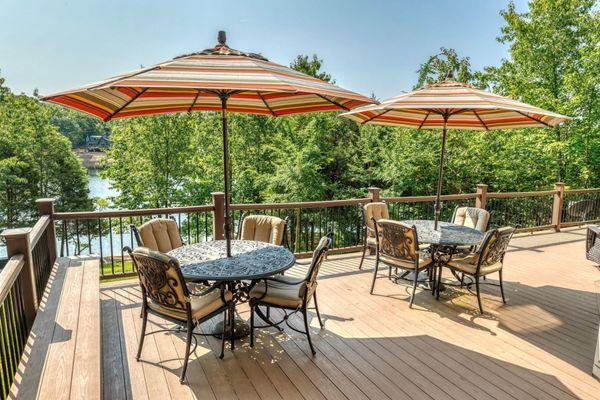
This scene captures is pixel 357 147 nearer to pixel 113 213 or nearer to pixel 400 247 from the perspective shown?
pixel 400 247

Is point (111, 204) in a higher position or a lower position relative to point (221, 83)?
lower

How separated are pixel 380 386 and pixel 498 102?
2976 mm

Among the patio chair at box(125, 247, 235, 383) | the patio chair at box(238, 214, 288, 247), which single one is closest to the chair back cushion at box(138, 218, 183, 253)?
the patio chair at box(238, 214, 288, 247)

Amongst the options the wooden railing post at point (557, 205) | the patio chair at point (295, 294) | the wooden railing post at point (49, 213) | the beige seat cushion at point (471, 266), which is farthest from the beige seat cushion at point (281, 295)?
the wooden railing post at point (557, 205)

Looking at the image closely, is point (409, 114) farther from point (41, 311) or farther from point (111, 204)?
point (111, 204)

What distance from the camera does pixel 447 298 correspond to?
167 inches

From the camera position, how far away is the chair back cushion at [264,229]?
404 cm

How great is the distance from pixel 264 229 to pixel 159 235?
1156mm

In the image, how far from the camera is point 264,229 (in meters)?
4.13

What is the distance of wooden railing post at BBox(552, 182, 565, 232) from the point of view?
Result: 7.56 m

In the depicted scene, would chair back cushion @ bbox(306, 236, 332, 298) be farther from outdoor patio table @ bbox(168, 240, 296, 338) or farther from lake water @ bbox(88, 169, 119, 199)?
lake water @ bbox(88, 169, 119, 199)

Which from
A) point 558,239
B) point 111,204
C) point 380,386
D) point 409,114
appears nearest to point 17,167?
point 111,204

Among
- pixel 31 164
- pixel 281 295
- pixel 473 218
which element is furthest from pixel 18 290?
pixel 31 164

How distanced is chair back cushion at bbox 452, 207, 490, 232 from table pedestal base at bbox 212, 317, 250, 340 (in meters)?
3.26
